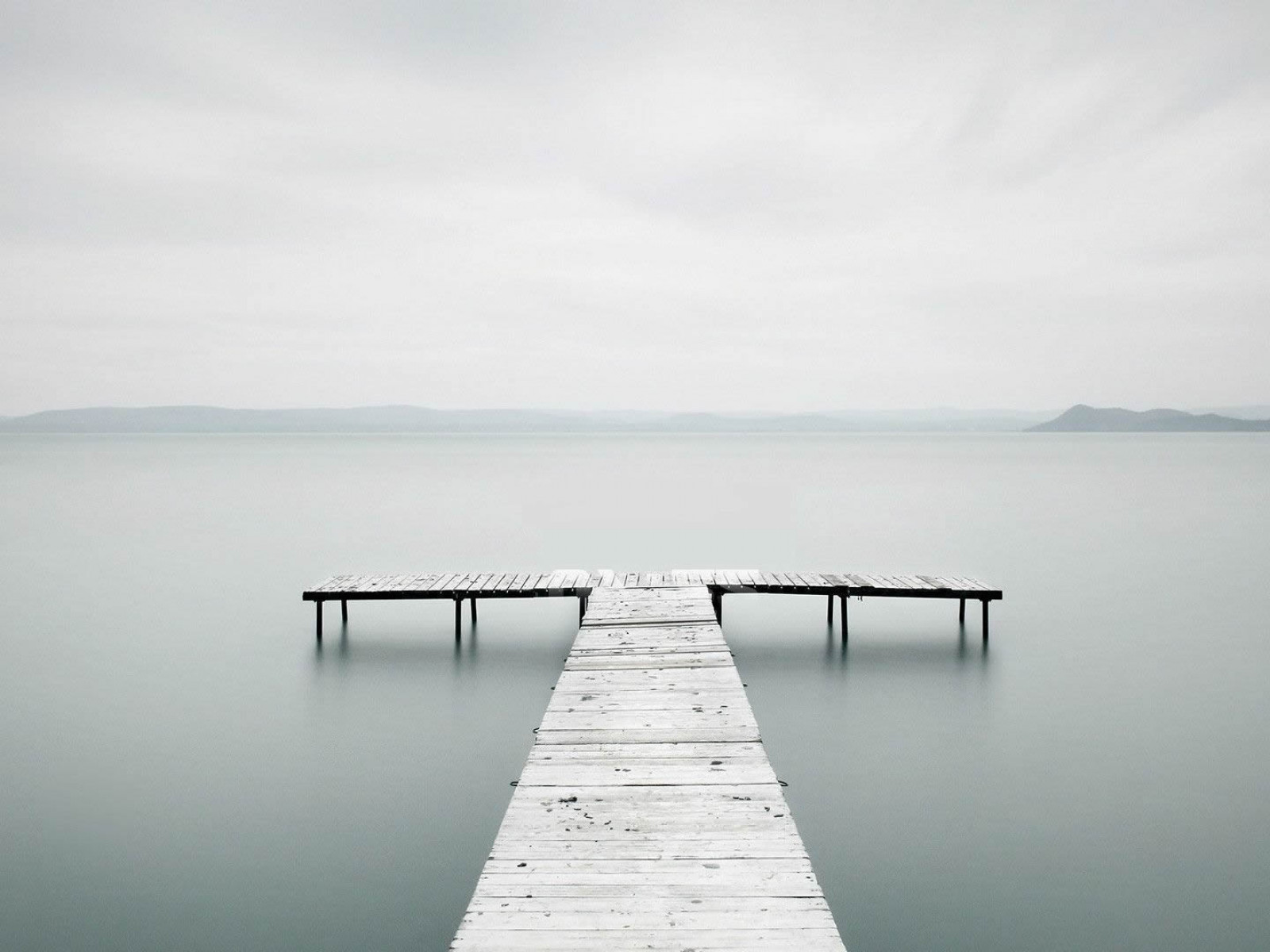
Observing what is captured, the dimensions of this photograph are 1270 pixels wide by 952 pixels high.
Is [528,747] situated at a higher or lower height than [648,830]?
lower

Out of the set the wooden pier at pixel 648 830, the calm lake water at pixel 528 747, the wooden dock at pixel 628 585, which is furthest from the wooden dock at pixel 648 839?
the wooden dock at pixel 628 585

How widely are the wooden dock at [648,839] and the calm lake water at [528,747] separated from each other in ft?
4.52

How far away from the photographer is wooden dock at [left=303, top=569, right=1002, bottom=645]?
34.6ft

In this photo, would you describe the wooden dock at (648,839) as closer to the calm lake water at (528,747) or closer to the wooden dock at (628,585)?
the calm lake water at (528,747)

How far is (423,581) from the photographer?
1098 cm

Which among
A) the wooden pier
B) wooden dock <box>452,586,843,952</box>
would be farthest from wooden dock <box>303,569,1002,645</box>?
wooden dock <box>452,586,843,952</box>

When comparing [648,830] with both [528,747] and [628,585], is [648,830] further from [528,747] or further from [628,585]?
[628,585]

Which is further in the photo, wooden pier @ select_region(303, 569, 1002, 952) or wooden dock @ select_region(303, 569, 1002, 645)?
wooden dock @ select_region(303, 569, 1002, 645)

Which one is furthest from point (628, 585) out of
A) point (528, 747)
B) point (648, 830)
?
point (648, 830)

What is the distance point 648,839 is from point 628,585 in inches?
272

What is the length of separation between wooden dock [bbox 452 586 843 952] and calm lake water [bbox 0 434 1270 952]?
1379mm

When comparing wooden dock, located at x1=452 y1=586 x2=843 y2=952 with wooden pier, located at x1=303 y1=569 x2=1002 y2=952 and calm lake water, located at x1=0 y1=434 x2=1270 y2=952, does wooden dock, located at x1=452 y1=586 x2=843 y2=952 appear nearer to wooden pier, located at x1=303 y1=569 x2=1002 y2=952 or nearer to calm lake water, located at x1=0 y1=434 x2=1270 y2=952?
wooden pier, located at x1=303 y1=569 x2=1002 y2=952

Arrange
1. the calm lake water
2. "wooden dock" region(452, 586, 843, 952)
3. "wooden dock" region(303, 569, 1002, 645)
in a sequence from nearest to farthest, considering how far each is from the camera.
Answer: "wooden dock" region(452, 586, 843, 952) < the calm lake water < "wooden dock" region(303, 569, 1002, 645)

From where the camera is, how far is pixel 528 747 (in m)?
8.04
